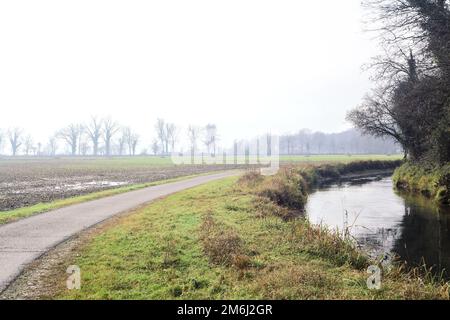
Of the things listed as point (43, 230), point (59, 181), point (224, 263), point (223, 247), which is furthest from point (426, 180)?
point (59, 181)

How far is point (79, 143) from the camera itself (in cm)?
15975

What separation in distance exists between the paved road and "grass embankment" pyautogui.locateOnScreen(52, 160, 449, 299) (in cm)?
109

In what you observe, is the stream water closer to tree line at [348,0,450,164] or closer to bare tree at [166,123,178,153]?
tree line at [348,0,450,164]

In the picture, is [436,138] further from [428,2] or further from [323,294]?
[323,294]

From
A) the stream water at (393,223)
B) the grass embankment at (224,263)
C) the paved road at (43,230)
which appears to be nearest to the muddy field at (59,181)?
the paved road at (43,230)

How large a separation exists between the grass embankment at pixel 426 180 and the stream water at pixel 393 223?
892 millimetres

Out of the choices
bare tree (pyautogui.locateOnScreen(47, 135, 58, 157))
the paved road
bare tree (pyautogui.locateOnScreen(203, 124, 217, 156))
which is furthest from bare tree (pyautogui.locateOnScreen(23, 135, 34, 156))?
the paved road

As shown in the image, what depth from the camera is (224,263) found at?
8656mm

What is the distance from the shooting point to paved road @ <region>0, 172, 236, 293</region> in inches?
348

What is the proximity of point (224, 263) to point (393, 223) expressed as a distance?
38.0 ft

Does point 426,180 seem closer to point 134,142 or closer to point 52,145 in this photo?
point 134,142

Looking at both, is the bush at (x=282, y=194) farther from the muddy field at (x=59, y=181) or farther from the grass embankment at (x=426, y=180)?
the muddy field at (x=59, y=181)

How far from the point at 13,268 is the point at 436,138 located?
20.4m

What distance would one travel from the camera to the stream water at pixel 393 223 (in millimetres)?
12047
